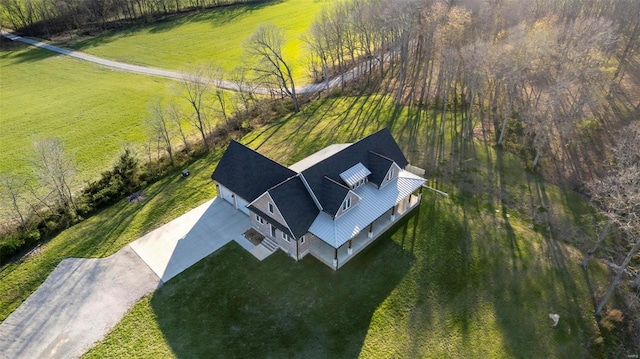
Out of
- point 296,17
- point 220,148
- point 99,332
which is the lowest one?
point 99,332

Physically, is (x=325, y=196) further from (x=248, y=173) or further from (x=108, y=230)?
(x=108, y=230)

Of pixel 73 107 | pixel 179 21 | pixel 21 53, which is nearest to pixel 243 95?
pixel 73 107

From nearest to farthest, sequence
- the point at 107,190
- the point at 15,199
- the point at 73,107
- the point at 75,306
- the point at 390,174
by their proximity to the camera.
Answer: the point at 75,306 → the point at 390,174 → the point at 15,199 → the point at 107,190 → the point at 73,107

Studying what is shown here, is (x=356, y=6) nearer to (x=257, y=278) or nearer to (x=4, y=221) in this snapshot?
(x=257, y=278)

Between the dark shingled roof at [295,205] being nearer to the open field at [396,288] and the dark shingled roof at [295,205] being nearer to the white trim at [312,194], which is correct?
the white trim at [312,194]

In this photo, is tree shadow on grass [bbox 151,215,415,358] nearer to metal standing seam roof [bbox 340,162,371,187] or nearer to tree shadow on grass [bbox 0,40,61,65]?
metal standing seam roof [bbox 340,162,371,187]

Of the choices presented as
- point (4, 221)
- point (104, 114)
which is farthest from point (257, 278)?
point (104, 114)
